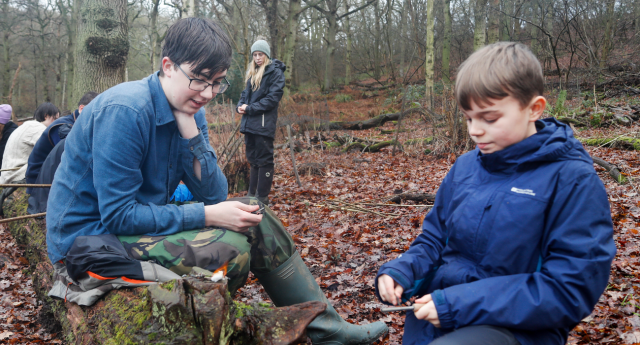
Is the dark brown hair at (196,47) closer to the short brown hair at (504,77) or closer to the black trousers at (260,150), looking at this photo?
the short brown hair at (504,77)

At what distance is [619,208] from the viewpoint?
154 inches

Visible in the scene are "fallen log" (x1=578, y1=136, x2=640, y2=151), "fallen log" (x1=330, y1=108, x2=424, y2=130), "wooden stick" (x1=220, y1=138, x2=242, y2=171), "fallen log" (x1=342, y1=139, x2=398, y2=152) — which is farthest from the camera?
"fallen log" (x1=330, y1=108, x2=424, y2=130)

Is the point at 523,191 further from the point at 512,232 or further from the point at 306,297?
the point at 306,297

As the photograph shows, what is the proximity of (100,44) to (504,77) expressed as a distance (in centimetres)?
597

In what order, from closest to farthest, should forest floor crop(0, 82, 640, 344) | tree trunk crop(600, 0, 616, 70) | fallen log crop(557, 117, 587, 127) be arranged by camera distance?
1. forest floor crop(0, 82, 640, 344)
2. fallen log crop(557, 117, 587, 127)
3. tree trunk crop(600, 0, 616, 70)

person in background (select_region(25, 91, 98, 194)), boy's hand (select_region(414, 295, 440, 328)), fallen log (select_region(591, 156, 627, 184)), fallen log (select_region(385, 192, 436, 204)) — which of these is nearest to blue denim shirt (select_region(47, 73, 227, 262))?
boy's hand (select_region(414, 295, 440, 328))

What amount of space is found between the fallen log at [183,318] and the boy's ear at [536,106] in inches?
44.0

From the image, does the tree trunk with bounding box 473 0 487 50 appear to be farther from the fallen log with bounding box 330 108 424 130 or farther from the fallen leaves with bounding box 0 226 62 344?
the fallen leaves with bounding box 0 226 62 344

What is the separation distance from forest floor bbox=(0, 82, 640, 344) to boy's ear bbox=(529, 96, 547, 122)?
4.48 ft

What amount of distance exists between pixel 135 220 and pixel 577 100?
40.3 ft

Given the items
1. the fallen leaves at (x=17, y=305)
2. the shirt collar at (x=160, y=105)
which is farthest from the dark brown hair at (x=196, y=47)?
the fallen leaves at (x=17, y=305)

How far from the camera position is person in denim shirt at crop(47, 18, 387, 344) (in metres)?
1.85

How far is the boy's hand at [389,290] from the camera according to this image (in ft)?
4.77

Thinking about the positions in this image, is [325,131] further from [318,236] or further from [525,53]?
[525,53]
